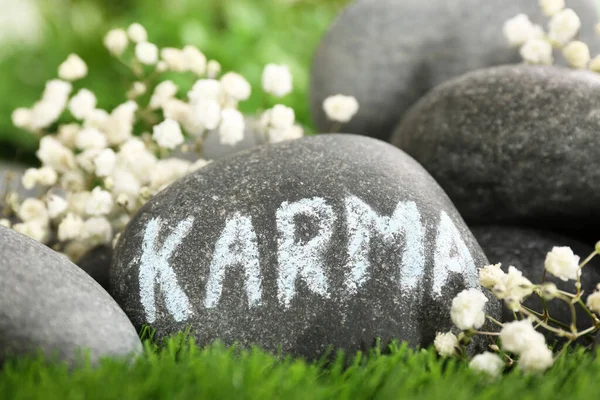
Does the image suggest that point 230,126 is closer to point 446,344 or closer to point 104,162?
point 104,162

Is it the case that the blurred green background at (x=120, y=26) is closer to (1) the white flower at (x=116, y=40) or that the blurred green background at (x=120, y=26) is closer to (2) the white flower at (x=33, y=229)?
(1) the white flower at (x=116, y=40)

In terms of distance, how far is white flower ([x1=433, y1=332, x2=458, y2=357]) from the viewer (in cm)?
98

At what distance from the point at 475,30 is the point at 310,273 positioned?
0.93 m

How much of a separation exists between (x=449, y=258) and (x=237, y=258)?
12.8 inches

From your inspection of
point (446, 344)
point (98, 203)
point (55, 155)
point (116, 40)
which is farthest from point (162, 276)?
point (116, 40)

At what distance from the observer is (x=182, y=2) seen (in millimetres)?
3336

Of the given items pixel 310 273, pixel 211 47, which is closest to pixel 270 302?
pixel 310 273

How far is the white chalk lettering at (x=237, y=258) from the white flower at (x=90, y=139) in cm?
51

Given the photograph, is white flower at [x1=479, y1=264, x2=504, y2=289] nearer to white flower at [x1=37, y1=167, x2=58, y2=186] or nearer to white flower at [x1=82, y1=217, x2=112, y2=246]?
white flower at [x1=82, y1=217, x2=112, y2=246]

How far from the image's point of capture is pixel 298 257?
107 cm

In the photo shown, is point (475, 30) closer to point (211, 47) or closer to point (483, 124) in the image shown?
point (483, 124)

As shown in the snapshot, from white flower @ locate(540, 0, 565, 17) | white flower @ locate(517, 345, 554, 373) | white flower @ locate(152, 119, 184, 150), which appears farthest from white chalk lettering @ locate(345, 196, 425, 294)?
white flower @ locate(540, 0, 565, 17)

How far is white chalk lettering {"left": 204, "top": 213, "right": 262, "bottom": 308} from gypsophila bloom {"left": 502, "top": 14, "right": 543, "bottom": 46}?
810mm

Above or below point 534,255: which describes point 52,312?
above
